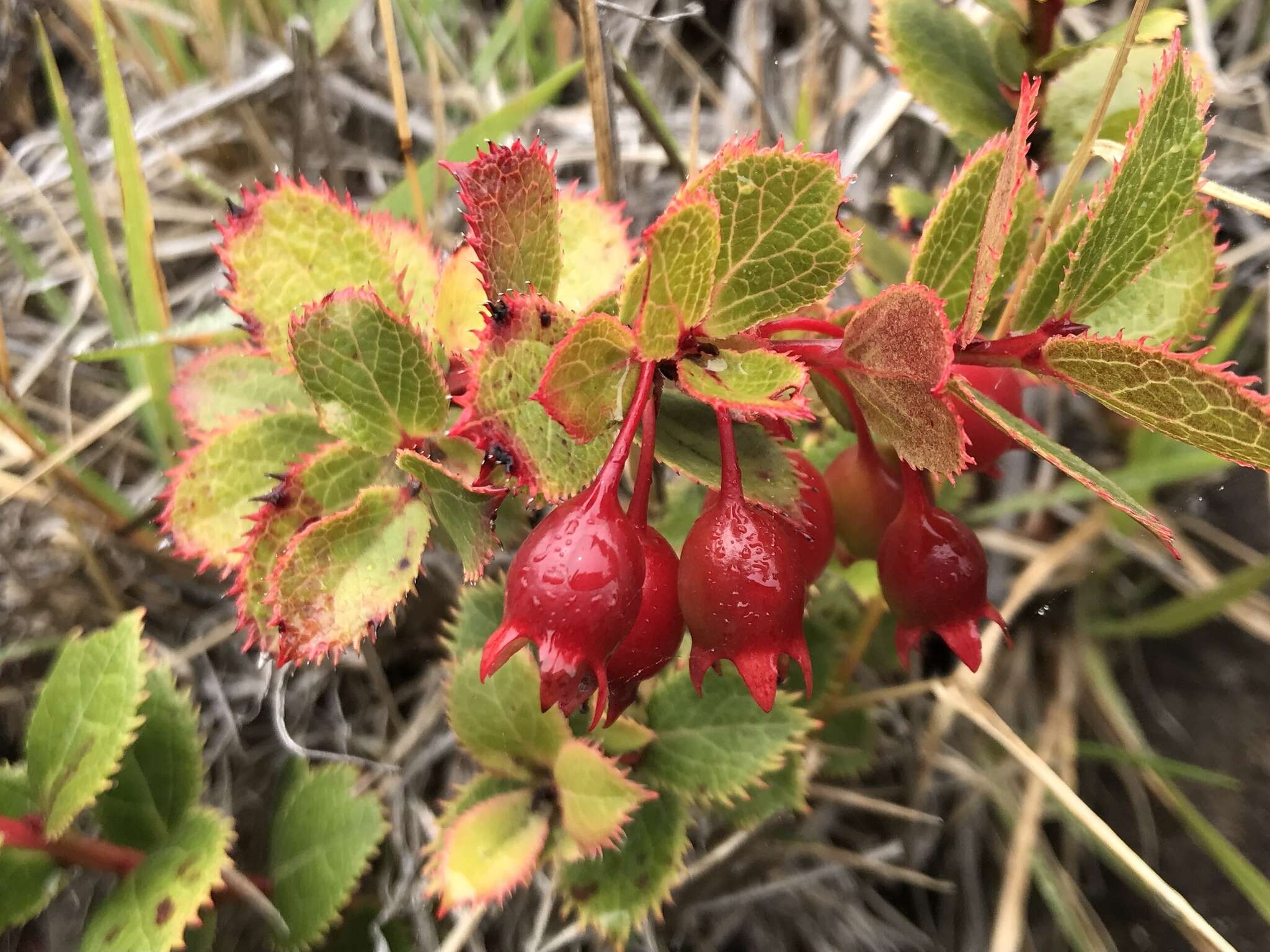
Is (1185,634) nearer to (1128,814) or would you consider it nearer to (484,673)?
(1128,814)

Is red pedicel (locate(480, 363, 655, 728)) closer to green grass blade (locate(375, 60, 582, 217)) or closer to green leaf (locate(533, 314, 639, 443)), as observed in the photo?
green leaf (locate(533, 314, 639, 443))

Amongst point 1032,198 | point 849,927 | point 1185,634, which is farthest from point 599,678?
point 1185,634

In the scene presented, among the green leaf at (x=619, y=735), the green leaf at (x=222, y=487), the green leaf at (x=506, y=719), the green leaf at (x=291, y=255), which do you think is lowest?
the green leaf at (x=619, y=735)

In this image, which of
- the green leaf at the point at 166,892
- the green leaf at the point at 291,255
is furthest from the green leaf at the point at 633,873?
the green leaf at the point at 291,255

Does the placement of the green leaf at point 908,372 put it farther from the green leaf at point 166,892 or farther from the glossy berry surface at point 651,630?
the green leaf at point 166,892

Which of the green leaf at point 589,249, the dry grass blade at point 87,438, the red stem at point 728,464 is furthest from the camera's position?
the dry grass blade at point 87,438
